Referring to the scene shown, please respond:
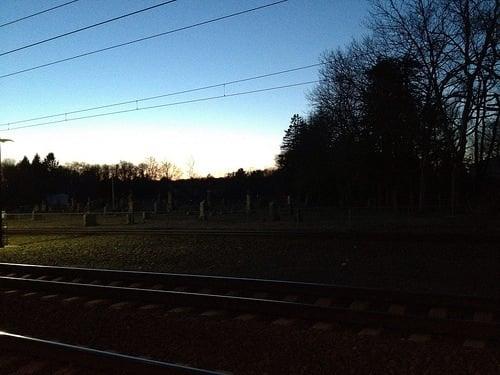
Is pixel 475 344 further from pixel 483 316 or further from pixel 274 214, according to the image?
pixel 274 214

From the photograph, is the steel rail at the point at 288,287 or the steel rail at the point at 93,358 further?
the steel rail at the point at 288,287

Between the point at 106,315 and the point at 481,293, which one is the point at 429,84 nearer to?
the point at 481,293

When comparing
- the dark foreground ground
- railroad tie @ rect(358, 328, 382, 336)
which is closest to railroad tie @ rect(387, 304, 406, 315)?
railroad tie @ rect(358, 328, 382, 336)

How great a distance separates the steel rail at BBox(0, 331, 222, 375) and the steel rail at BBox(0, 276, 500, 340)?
3251 mm

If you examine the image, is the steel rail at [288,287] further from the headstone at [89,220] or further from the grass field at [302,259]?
the headstone at [89,220]

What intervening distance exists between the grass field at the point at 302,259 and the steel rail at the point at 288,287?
92.0 inches

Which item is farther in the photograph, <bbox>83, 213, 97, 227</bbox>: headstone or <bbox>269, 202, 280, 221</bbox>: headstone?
<bbox>269, 202, 280, 221</bbox>: headstone

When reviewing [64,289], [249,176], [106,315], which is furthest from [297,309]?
[249,176]

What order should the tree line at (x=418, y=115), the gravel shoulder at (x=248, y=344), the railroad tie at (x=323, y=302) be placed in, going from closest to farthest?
the gravel shoulder at (x=248, y=344) → the railroad tie at (x=323, y=302) → the tree line at (x=418, y=115)

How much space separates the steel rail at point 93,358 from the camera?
5.60 m

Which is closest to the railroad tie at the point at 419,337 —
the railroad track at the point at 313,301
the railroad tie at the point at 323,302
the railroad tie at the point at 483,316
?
the railroad track at the point at 313,301

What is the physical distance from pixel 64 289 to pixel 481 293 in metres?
8.70

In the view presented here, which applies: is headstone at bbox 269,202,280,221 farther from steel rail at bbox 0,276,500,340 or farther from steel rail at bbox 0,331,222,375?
steel rail at bbox 0,331,222,375

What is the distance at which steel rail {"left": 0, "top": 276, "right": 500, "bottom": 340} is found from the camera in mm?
7469
